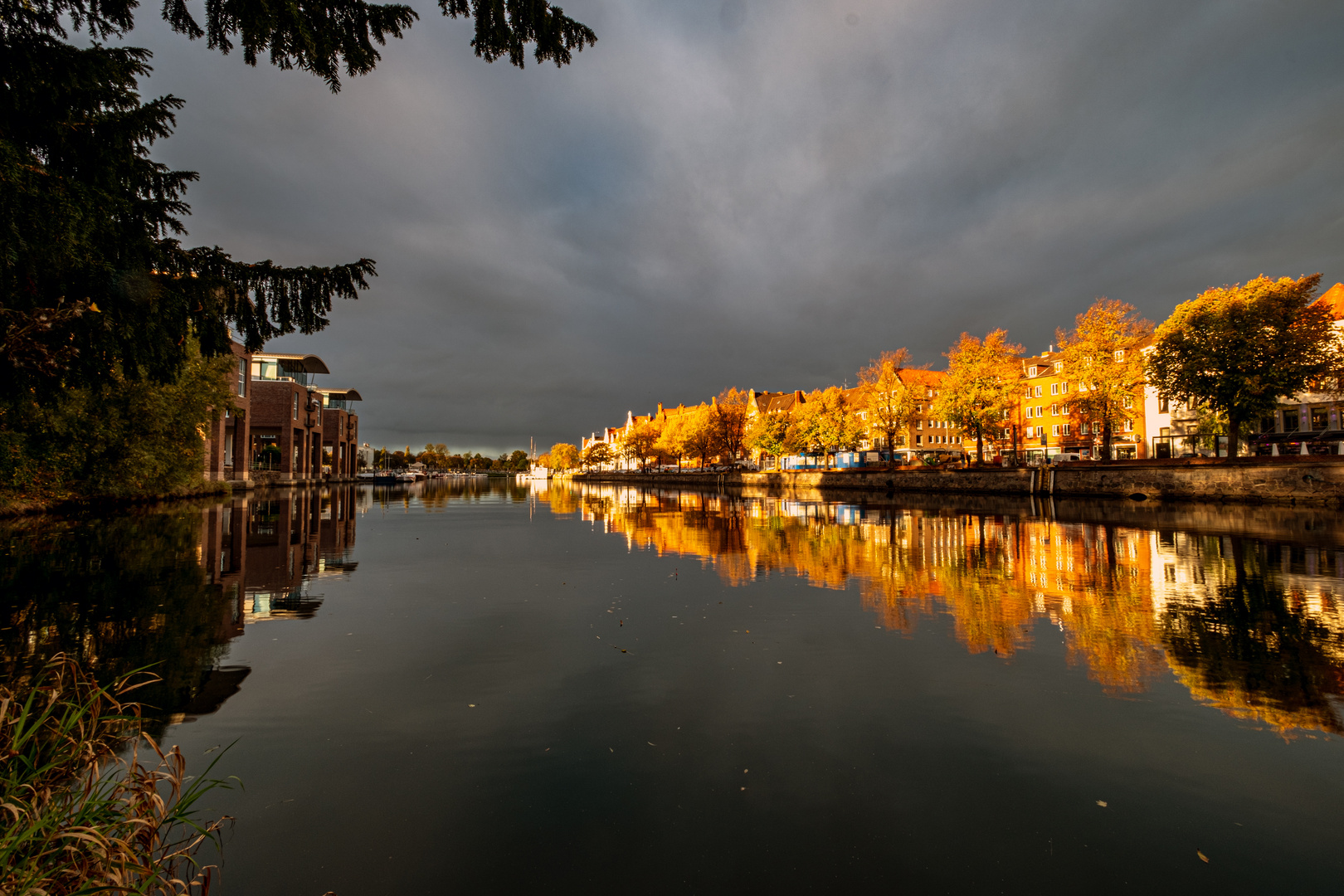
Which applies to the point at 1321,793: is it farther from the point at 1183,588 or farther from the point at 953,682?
the point at 1183,588

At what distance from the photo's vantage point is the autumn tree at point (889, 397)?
65562 millimetres

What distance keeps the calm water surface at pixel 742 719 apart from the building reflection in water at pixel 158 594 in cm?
9

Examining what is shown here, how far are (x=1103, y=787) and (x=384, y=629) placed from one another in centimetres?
872

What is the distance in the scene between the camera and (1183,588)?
12.0 m

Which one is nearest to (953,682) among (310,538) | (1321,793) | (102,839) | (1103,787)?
(1103,787)

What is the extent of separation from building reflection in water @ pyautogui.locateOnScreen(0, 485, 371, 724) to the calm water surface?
0.09 meters

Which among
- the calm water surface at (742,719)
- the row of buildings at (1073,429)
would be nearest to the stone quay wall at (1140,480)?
the row of buildings at (1073,429)

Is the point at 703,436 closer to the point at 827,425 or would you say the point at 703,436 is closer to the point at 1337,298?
the point at 827,425

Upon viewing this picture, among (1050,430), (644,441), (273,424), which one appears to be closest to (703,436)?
(644,441)

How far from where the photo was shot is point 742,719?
230 inches

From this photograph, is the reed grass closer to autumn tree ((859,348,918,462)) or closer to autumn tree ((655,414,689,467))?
autumn tree ((859,348,918,462))

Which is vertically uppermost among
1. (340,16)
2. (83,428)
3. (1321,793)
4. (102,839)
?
(340,16)

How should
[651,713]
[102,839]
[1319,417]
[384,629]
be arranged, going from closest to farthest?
1. [102,839]
2. [651,713]
3. [384,629]
4. [1319,417]

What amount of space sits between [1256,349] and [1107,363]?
9499 millimetres
